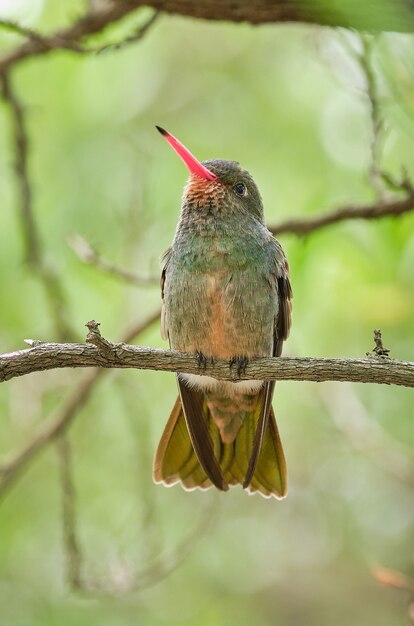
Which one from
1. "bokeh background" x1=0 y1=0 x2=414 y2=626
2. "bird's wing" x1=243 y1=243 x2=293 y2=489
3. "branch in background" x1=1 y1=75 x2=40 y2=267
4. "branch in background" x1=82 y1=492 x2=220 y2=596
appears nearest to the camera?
"bird's wing" x1=243 y1=243 x2=293 y2=489

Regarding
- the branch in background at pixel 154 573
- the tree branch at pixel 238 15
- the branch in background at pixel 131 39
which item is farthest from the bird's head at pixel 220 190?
the branch in background at pixel 154 573

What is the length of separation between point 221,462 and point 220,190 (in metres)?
1.46

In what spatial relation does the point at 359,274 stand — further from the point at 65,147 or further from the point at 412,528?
the point at 412,528

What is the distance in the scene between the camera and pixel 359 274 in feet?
16.9

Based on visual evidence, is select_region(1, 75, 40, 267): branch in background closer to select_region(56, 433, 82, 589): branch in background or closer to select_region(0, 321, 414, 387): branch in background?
select_region(56, 433, 82, 589): branch in background

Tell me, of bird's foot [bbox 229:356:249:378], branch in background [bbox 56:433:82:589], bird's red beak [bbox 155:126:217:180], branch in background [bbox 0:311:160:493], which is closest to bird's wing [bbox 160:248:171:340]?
branch in background [bbox 0:311:160:493]

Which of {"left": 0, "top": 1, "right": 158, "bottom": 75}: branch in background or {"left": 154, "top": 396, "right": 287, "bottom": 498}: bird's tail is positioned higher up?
{"left": 0, "top": 1, "right": 158, "bottom": 75}: branch in background

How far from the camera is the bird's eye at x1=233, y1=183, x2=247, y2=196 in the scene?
4611 millimetres

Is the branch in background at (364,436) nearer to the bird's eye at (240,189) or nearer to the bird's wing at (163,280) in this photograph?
the bird's wing at (163,280)

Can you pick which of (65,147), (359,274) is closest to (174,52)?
(65,147)

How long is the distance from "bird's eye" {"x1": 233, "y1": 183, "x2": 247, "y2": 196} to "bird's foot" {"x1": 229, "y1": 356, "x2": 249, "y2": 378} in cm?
98

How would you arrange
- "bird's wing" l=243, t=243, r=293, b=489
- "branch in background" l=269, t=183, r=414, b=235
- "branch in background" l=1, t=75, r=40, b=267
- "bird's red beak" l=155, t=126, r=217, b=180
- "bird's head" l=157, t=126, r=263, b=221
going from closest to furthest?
"bird's red beak" l=155, t=126, r=217, b=180, "bird's wing" l=243, t=243, r=293, b=489, "bird's head" l=157, t=126, r=263, b=221, "branch in background" l=269, t=183, r=414, b=235, "branch in background" l=1, t=75, r=40, b=267

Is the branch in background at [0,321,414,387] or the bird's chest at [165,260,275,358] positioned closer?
the branch in background at [0,321,414,387]

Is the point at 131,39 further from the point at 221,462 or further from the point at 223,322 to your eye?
the point at 221,462
